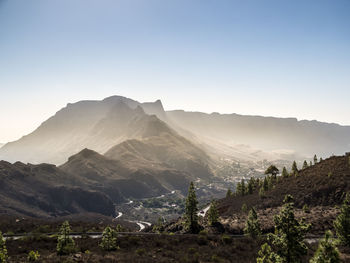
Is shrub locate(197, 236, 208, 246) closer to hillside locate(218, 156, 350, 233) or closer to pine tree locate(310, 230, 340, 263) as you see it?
hillside locate(218, 156, 350, 233)

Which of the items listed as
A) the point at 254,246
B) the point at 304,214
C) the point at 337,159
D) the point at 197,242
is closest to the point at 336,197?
the point at 304,214

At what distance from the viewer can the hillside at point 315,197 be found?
2410 inches

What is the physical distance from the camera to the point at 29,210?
19412 cm

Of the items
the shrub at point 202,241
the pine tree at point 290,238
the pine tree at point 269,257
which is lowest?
the shrub at point 202,241

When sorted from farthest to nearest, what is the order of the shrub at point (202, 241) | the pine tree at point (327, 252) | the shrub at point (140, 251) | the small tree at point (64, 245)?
the shrub at point (202, 241)
the shrub at point (140, 251)
the small tree at point (64, 245)
the pine tree at point (327, 252)

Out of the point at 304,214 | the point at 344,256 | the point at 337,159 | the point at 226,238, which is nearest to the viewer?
the point at 344,256

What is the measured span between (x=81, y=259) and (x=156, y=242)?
44.5ft

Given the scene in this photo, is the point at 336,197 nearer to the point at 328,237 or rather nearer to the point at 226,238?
the point at 226,238

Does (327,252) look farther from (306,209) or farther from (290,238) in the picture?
(306,209)

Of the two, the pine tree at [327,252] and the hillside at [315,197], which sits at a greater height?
the pine tree at [327,252]

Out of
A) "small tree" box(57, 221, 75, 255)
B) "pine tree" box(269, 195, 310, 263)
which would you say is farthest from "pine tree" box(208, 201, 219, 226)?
"pine tree" box(269, 195, 310, 263)

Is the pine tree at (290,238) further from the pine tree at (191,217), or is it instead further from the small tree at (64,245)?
the pine tree at (191,217)

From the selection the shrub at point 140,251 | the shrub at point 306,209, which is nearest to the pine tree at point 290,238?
the shrub at point 140,251

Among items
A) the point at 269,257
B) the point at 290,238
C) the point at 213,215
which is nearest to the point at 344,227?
the point at 290,238
